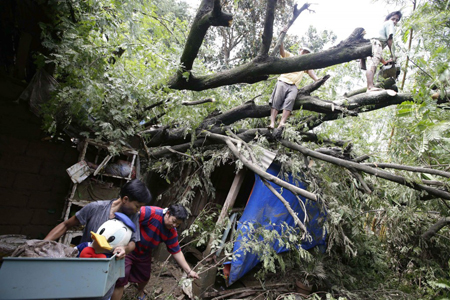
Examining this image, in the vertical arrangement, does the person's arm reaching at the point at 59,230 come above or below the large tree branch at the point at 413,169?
below

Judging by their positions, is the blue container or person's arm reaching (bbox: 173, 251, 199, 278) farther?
person's arm reaching (bbox: 173, 251, 199, 278)

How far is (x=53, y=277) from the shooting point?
1583 mm

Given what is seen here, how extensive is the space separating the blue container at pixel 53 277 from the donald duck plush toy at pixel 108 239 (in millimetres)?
178

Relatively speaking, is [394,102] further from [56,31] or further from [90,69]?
[56,31]

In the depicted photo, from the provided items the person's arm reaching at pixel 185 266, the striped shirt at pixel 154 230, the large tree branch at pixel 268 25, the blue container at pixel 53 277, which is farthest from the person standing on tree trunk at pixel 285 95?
the blue container at pixel 53 277

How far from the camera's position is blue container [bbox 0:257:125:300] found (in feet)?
4.87

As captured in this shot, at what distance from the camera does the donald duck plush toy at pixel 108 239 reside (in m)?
1.88

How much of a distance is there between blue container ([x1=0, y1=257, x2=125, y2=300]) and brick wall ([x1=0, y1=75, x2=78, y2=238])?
11.3 feet

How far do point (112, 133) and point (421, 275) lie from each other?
256 inches

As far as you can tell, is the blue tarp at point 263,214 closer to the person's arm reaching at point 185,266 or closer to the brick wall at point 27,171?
the person's arm reaching at point 185,266

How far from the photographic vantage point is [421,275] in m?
5.38

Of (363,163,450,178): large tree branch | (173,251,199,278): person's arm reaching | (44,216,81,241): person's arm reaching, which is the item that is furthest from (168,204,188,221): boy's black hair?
(363,163,450,178): large tree branch

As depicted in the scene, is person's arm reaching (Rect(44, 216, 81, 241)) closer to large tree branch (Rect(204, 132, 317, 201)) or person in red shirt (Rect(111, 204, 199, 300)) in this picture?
person in red shirt (Rect(111, 204, 199, 300))

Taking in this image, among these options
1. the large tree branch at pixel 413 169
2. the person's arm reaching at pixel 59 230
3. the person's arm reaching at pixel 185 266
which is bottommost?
the person's arm reaching at pixel 185 266
